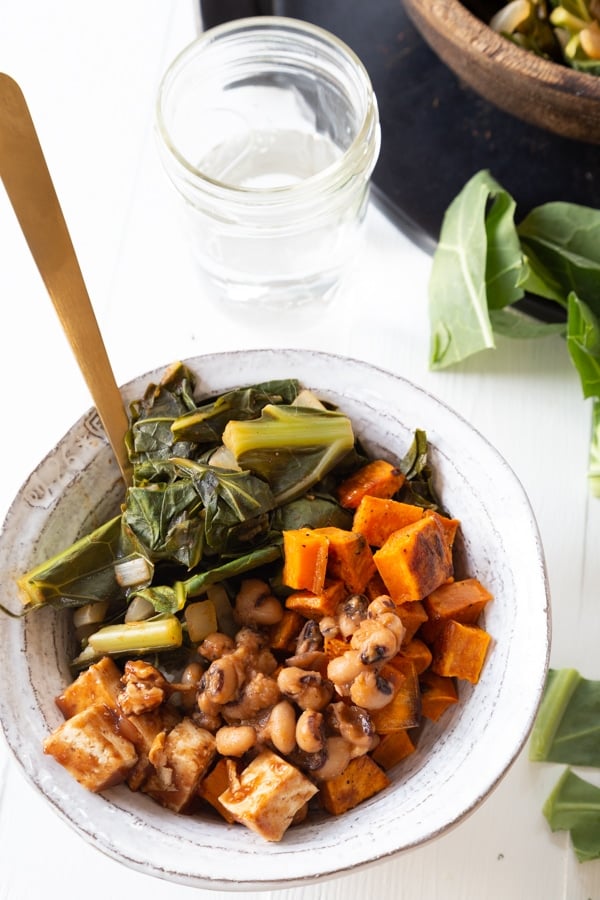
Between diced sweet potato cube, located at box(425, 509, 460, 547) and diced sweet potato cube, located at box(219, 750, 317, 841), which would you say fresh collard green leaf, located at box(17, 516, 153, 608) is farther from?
diced sweet potato cube, located at box(425, 509, 460, 547)

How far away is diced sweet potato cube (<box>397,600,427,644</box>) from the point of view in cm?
185

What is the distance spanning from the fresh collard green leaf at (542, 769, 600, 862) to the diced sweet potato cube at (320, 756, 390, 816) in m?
0.56

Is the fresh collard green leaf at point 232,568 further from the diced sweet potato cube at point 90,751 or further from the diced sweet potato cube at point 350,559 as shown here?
the diced sweet potato cube at point 90,751

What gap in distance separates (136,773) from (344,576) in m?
0.52

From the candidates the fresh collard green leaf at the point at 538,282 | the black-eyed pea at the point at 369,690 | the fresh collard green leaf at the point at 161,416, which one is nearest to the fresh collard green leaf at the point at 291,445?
the fresh collard green leaf at the point at 161,416

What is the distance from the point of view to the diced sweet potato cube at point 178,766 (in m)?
1.74

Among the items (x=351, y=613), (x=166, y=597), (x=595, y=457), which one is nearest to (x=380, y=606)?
(x=351, y=613)

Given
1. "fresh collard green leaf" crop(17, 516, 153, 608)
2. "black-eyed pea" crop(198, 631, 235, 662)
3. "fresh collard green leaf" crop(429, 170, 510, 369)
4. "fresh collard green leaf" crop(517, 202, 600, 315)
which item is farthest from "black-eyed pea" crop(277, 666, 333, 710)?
"fresh collard green leaf" crop(517, 202, 600, 315)

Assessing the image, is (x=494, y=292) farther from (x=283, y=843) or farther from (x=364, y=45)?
(x=283, y=843)

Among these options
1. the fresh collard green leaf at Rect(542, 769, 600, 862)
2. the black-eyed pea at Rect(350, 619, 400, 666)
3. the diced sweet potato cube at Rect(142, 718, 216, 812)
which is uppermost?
the black-eyed pea at Rect(350, 619, 400, 666)

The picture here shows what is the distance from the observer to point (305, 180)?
2.48 m

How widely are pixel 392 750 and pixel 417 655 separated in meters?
0.19

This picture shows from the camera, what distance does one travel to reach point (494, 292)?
8.54 ft

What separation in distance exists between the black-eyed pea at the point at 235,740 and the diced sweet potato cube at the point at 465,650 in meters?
0.39
